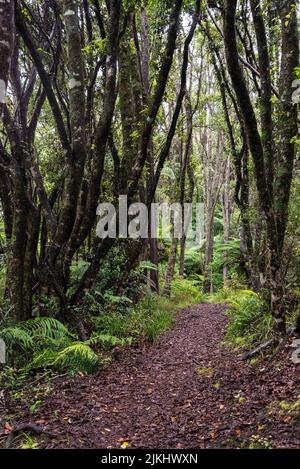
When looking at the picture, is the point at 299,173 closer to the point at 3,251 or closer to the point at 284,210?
the point at 284,210

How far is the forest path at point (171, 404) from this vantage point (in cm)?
374


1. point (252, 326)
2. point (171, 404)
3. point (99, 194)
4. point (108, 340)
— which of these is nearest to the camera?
point (171, 404)

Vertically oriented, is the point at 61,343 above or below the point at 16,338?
below

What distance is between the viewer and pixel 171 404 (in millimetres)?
4832

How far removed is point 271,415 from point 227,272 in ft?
59.5

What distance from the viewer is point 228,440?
3.53 metres

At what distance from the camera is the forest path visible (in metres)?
3.74

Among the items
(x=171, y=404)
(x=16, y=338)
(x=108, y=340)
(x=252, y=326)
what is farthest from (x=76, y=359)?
(x=252, y=326)

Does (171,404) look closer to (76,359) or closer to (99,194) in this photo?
(76,359)

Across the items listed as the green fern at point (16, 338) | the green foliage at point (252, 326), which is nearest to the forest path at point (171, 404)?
the green foliage at point (252, 326)

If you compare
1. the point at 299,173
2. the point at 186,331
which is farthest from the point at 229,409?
the point at 299,173

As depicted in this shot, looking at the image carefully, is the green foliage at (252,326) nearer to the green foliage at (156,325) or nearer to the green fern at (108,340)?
the green foliage at (156,325)

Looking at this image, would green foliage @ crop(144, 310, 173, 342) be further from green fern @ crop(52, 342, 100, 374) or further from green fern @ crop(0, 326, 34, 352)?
green fern @ crop(0, 326, 34, 352)

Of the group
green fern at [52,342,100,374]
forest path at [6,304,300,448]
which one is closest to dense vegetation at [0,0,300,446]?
green fern at [52,342,100,374]
